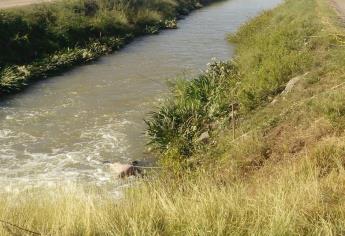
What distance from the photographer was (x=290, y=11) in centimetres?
2661

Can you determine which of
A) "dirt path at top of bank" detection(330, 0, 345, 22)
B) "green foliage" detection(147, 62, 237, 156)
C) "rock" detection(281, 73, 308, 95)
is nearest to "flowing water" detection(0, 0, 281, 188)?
"green foliage" detection(147, 62, 237, 156)

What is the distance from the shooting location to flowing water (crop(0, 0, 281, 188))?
1252 centimetres

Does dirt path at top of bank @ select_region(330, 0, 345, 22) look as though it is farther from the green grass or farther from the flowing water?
the green grass

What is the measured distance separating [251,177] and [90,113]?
9101mm

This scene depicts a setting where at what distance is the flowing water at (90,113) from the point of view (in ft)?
41.1

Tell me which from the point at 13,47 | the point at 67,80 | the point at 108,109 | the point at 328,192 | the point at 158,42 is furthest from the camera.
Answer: the point at 158,42

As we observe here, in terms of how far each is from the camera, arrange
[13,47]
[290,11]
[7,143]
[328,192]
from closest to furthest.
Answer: [328,192]
[7,143]
[13,47]
[290,11]

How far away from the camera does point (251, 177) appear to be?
28.9 feet

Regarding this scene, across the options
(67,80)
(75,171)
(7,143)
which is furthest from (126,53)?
(75,171)

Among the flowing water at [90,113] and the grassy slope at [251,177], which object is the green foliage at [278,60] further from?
the flowing water at [90,113]

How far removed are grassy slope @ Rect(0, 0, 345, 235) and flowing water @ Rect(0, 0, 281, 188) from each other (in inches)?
65.3

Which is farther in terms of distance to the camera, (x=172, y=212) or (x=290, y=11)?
(x=290, y=11)

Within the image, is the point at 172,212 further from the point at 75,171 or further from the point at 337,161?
the point at 75,171

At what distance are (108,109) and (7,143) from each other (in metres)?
4.13
